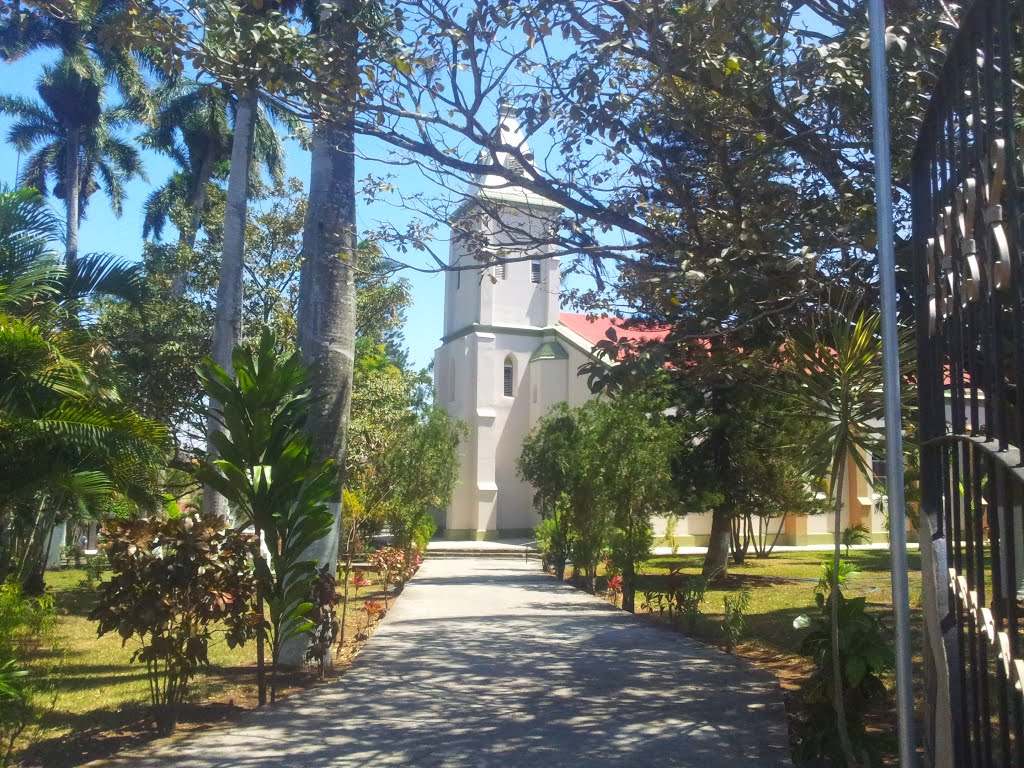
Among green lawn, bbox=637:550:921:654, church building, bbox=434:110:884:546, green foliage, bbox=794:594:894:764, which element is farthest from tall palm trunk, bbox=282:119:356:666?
church building, bbox=434:110:884:546

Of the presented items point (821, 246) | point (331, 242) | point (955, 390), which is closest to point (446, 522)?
point (331, 242)

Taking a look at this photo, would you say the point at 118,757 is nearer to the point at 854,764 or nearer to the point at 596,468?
the point at 854,764

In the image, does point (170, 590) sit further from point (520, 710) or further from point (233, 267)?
point (233, 267)

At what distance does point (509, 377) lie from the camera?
38.8 metres

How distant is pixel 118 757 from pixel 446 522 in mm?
31455

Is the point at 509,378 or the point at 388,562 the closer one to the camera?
the point at 388,562

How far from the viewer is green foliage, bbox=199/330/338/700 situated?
24.8ft

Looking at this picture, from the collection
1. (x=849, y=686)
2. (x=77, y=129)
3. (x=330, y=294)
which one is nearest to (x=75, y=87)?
(x=77, y=129)

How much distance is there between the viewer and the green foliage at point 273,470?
757 cm

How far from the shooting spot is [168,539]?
696cm

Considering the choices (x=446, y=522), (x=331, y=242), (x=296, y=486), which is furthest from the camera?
(x=446, y=522)

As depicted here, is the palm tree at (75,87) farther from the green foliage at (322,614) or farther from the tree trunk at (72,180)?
the green foliage at (322,614)

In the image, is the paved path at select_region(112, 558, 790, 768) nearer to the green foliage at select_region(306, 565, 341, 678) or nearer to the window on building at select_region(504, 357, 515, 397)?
the green foliage at select_region(306, 565, 341, 678)

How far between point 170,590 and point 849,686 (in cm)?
483
